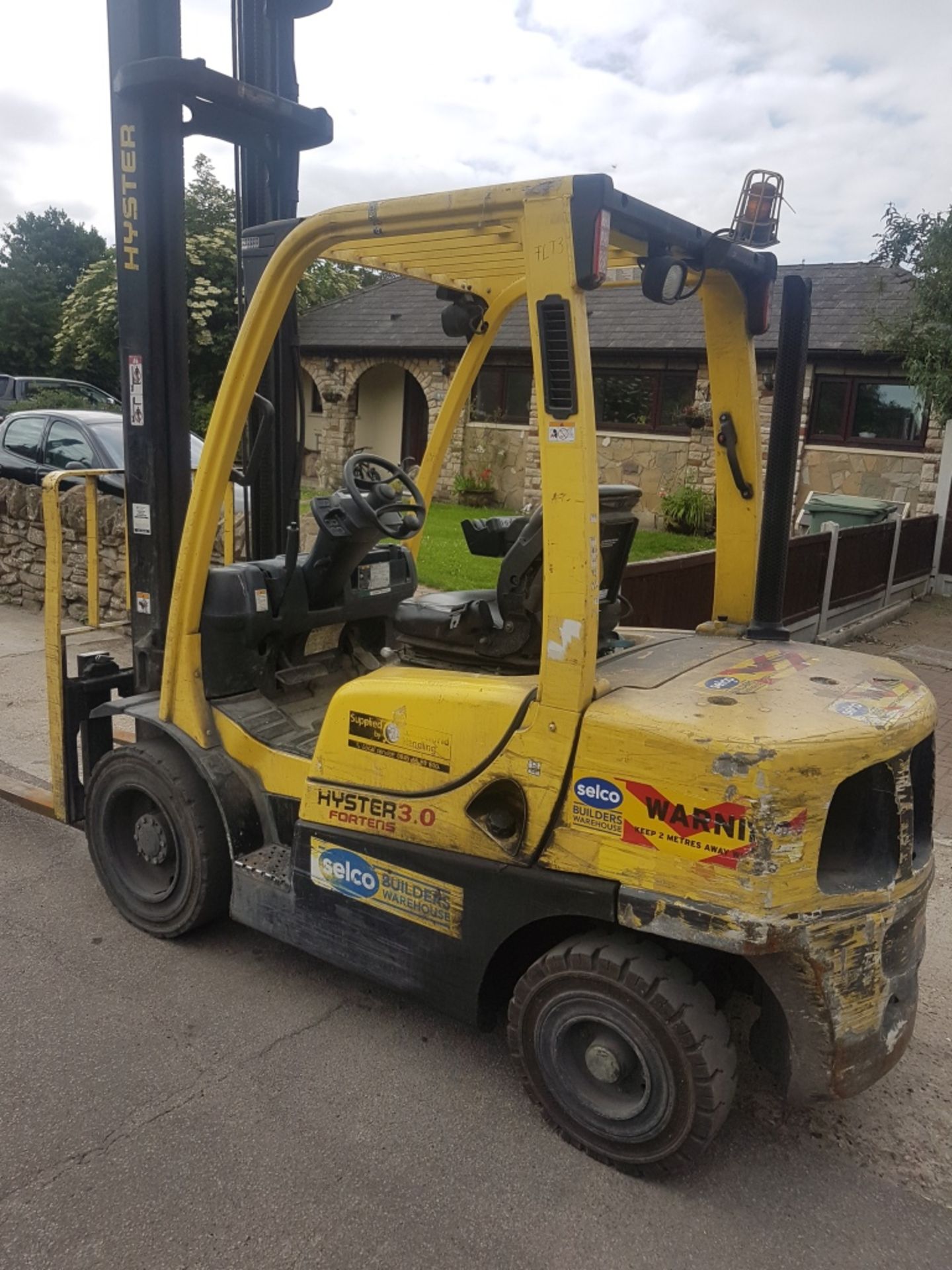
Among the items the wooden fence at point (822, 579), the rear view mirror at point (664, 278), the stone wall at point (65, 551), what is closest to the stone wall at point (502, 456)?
the wooden fence at point (822, 579)

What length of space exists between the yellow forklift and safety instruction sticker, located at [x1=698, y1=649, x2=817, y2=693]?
0.05 ft

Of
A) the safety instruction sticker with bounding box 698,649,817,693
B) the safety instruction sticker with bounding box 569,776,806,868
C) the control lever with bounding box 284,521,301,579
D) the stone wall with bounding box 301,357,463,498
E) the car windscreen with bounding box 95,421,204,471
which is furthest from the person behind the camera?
the stone wall with bounding box 301,357,463,498

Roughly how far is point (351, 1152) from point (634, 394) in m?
16.3

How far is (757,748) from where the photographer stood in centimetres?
250

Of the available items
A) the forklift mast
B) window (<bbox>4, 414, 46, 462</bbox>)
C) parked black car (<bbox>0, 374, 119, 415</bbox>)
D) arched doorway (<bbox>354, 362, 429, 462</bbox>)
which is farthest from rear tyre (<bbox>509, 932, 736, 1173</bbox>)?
arched doorway (<bbox>354, 362, 429, 462</bbox>)

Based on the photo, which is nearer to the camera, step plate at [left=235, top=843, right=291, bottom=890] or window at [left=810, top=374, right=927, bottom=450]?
step plate at [left=235, top=843, right=291, bottom=890]

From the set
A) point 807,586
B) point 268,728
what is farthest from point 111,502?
point 807,586

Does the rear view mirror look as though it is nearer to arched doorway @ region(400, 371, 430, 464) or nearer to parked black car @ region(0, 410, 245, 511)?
parked black car @ region(0, 410, 245, 511)

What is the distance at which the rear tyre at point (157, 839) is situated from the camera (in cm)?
379

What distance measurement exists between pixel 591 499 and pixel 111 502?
7464 mm

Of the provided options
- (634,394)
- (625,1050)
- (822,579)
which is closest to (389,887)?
(625,1050)

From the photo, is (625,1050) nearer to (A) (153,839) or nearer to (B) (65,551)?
(A) (153,839)

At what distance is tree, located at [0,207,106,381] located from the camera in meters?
38.9

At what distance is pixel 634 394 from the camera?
17734 mm
